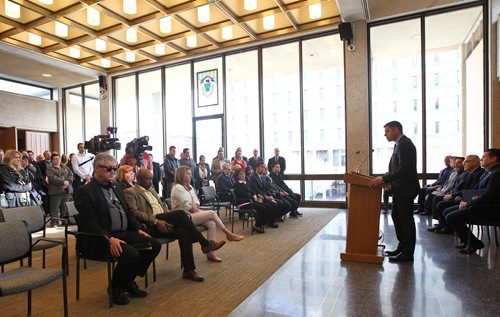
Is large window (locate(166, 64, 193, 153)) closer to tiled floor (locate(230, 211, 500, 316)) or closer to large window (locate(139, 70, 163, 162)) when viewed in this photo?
large window (locate(139, 70, 163, 162))

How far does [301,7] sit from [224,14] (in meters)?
1.58

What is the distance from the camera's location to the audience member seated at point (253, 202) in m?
5.33

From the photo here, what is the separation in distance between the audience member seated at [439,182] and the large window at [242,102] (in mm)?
3971

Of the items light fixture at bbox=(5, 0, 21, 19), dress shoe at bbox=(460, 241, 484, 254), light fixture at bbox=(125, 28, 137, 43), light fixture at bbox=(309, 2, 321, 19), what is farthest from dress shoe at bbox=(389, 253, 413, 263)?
light fixture at bbox=(5, 0, 21, 19)

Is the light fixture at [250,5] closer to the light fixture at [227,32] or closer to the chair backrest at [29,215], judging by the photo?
the light fixture at [227,32]

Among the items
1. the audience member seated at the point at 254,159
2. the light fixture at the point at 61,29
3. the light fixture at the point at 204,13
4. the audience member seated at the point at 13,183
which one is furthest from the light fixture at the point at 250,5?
the audience member seated at the point at 13,183

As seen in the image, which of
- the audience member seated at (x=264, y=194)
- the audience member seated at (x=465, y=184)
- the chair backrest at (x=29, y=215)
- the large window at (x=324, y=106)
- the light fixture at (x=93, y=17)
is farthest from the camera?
the large window at (x=324, y=106)

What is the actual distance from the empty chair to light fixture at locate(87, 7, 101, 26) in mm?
5519

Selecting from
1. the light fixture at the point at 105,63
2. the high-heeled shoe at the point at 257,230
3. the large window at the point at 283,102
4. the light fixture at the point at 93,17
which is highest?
the light fixture at the point at 93,17

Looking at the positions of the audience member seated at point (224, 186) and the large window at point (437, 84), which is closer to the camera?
the audience member seated at point (224, 186)

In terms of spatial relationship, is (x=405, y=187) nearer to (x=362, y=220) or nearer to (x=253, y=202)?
(x=362, y=220)

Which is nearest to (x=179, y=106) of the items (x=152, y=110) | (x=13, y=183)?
(x=152, y=110)

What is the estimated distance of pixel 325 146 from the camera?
7.95 metres

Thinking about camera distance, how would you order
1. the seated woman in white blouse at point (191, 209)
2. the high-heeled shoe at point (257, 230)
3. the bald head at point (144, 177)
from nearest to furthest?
the bald head at point (144, 177)
the seated woman in white blouse at point (191, 209)
the high-heeled shoe at point (257, 230)
